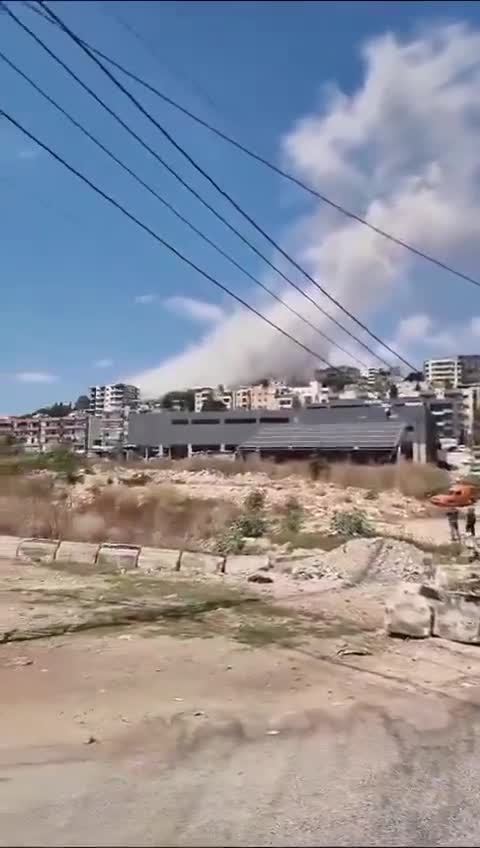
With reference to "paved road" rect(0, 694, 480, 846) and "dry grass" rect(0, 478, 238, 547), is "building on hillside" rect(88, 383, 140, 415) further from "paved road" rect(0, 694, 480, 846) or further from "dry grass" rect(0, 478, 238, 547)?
"paved road" rect(0, 694, 480, 846)

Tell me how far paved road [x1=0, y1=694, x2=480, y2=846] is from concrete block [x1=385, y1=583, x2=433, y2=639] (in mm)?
3076

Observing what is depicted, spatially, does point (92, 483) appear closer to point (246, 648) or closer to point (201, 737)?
point (246, 648)

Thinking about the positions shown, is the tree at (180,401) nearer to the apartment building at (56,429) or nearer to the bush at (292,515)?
the apartment building at (56,429)

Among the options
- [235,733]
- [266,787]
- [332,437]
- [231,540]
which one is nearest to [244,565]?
[231,540]

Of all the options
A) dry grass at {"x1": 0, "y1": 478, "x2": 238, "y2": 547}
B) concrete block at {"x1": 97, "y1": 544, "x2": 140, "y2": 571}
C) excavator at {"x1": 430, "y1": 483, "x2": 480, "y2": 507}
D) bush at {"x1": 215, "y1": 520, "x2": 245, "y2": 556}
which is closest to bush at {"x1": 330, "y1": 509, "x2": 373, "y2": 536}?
bush at {"x1": 215, "y1": 520, "x2": 245, "y2": 556}

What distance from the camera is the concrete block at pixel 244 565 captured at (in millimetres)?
15062

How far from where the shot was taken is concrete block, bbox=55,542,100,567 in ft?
53.8

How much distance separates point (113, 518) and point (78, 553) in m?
6.82

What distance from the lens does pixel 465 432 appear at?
6216 cm

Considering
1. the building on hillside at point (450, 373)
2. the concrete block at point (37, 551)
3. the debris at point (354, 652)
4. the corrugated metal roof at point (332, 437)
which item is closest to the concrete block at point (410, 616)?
the debris at point (354, 652)

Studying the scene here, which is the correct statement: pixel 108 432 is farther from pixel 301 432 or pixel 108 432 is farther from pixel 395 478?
pixel 395 478

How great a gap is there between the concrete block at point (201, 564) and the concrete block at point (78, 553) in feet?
6.62

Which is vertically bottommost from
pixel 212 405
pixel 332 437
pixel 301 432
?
pixel 332 437

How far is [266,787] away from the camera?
195 inches
